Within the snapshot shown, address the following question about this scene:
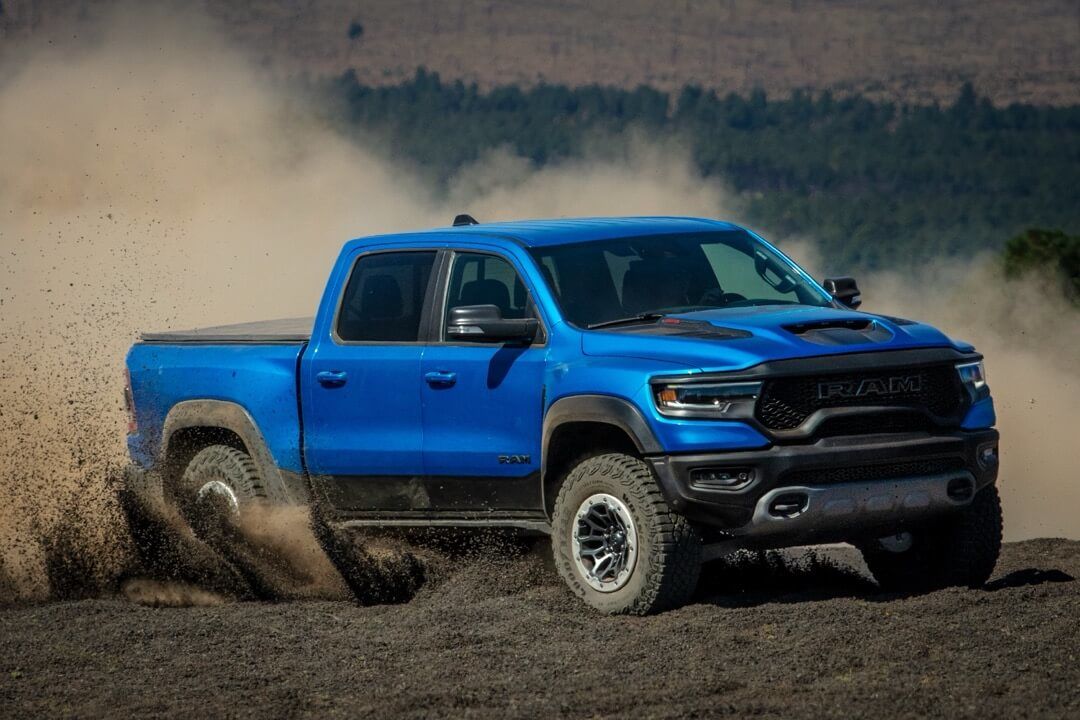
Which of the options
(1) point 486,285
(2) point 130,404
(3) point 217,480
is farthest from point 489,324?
(2) point 130,404

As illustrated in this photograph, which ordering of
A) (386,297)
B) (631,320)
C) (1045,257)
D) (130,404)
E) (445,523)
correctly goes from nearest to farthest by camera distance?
(631,320) < (445,523) < (386,297) < (130,404) < (1045,257)

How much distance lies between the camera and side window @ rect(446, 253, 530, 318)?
9.52 metres

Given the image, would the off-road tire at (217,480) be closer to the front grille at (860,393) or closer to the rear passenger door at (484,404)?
the rear passenger door at (484,404)

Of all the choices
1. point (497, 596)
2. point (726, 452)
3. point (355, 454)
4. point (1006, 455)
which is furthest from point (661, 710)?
point (1006, 455)

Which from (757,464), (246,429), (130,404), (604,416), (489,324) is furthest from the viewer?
(130,404)

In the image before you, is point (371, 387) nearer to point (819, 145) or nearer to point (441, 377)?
point (441, 377)

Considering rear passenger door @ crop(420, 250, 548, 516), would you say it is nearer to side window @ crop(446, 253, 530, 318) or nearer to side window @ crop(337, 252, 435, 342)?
side window @ crop(446, 253, 530, 318)

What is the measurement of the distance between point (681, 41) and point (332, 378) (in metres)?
86.4

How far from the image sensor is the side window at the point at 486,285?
9516 millimetres

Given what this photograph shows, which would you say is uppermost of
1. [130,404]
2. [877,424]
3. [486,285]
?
[486,285]

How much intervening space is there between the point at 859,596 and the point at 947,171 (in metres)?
71.6

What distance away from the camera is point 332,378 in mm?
9914

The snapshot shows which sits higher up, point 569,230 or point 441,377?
point 569,230

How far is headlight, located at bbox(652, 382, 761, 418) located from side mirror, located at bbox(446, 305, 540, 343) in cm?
89
